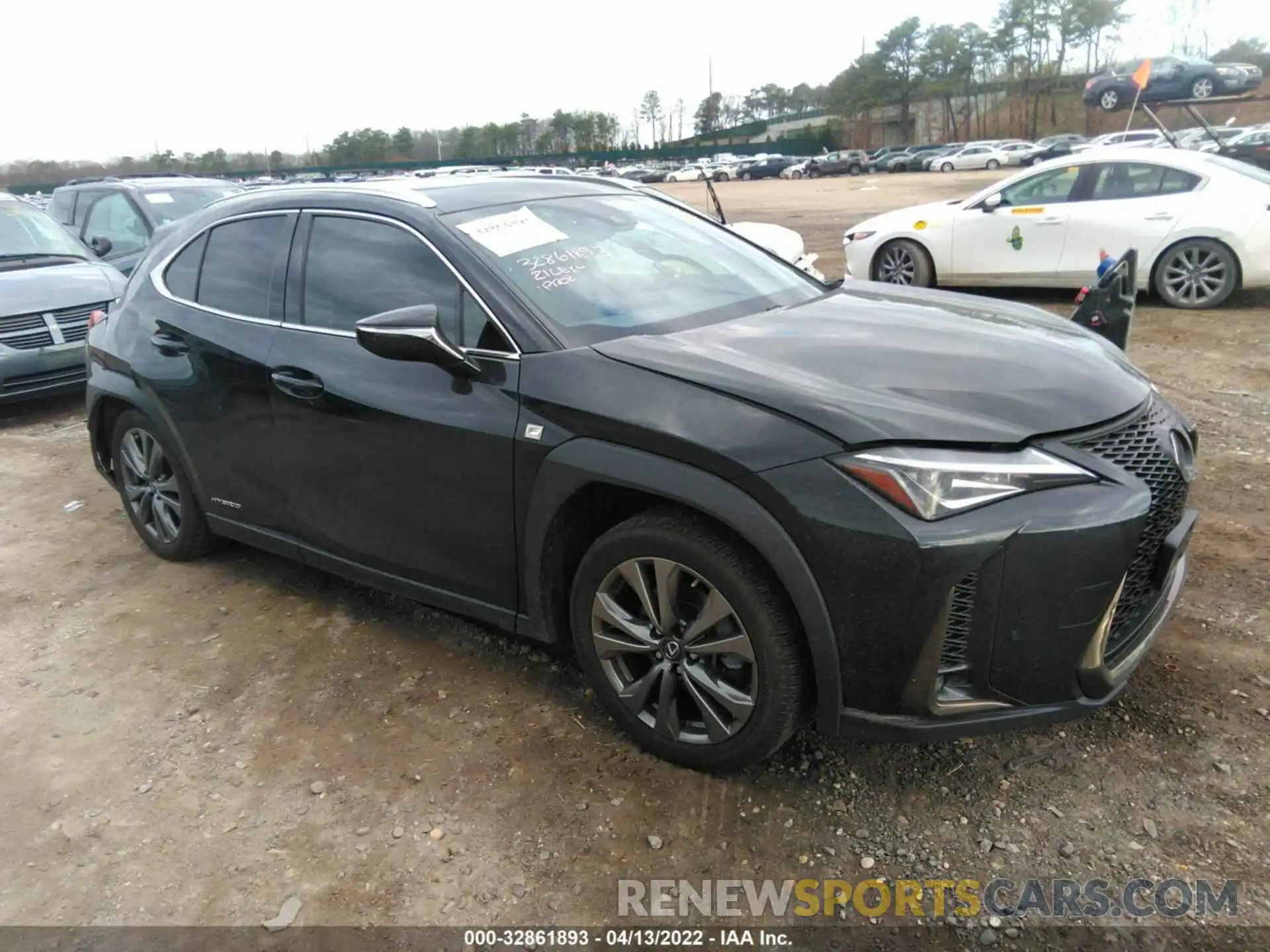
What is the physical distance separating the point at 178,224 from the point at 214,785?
2.82 m

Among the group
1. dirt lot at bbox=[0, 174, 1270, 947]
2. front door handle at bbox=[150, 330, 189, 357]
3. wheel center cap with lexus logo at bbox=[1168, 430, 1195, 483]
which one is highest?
front door handle at bbox=[150, 330, 189, 357]

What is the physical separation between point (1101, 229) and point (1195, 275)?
959 mm

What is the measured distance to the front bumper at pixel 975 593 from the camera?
7.14 feet

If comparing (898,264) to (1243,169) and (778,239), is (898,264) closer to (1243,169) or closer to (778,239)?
(778,239)

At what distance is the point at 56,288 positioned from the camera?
770cm

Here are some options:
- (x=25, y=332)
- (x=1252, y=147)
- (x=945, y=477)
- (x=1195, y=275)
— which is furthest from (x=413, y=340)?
(x=1252, y=147)

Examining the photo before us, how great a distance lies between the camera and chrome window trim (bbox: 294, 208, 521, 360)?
9.40ft

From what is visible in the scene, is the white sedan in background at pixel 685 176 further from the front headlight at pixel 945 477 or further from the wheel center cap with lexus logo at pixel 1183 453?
the front headlight at pixel 945 477

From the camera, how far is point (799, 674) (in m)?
2.45

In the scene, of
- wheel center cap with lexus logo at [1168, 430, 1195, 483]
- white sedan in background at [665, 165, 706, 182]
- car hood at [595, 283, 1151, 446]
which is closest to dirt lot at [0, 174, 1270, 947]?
wheel center cap with lexus logo at [1168, 430, 1195, 483]

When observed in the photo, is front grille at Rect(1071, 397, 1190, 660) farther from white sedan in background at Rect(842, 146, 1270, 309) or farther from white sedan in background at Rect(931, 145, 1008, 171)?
white sedan in background at Rect(931, 145, 1008, 171)

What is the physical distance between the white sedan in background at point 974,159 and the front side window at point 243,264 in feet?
170

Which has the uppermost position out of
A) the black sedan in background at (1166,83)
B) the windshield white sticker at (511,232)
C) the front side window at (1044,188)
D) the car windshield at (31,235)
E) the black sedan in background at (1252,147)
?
the black sedan in background at (1166,83)

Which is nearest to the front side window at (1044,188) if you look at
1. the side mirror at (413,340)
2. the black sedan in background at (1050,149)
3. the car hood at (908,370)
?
the car hood at (908,370)
